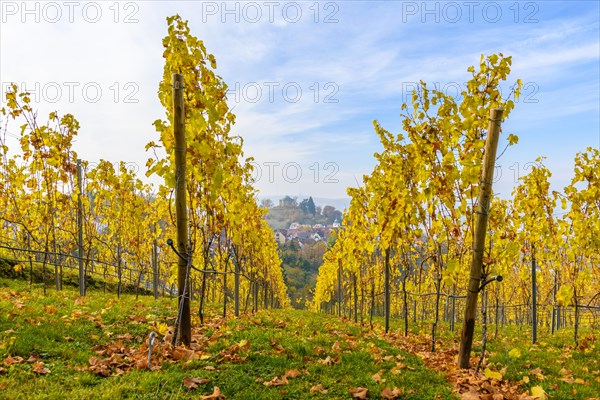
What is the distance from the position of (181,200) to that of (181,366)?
2.14 m

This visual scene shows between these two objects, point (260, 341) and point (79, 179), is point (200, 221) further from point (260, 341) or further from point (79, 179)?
point (79, 179)

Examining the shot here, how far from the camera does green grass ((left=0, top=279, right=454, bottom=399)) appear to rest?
3799mm

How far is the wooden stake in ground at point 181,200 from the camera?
16.9ft

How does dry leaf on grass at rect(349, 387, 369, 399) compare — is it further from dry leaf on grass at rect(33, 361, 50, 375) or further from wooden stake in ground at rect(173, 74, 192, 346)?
dry leaf on grass at rect(33, 361, 50, 375)

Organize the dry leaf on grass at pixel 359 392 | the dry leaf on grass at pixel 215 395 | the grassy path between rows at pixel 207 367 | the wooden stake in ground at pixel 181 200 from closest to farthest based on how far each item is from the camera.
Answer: the dry leaf on grass at pixel 215 395, the grassy path between rows at pixel 207 367, the dry leaf on grass at pixel 359 392, the wooden stake in ground at pixel 181 200

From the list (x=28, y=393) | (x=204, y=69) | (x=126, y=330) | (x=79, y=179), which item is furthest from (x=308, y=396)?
(x=79, y=179)

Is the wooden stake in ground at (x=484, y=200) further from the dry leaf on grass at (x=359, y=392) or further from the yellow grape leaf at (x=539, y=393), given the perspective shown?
the dry leaf on grass at (x=359, y=392)

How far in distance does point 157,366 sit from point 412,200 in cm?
552

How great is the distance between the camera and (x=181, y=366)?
14.8 ft

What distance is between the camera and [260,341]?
19.7ft

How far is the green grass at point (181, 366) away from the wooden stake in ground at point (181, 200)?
1.70 ft

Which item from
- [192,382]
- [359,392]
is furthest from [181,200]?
[359,392]

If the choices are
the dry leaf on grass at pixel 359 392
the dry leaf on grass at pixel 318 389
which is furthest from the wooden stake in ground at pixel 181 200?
the dry leaf on grass at pixel 359 392

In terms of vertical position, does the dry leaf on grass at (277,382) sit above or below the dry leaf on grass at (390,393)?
above
